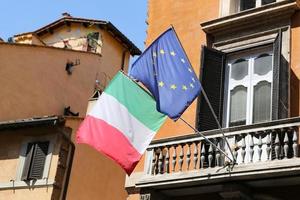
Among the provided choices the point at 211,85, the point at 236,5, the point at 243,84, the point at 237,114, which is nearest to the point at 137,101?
the point at 211,85

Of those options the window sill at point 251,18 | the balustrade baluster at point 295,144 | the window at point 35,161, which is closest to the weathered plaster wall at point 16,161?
the window at point 35,161

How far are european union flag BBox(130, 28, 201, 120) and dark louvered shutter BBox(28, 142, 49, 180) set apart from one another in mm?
7398

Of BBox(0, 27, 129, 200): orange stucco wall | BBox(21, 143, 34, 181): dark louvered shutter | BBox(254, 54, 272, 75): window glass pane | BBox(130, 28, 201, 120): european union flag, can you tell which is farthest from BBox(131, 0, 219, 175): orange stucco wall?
BBox(21, 143, 34, 181): dark louvered shutter

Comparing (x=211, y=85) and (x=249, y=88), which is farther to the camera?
(x=211, y=85)

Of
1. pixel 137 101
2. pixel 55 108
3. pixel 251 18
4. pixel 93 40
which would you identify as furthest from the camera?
pixel 93 40

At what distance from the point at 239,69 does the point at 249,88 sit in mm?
596

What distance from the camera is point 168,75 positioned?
38.4 feet

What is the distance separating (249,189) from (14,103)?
12.0 m

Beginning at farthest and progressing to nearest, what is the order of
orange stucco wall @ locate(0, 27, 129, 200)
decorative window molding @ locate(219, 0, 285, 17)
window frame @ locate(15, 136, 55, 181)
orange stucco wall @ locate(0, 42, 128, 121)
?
orange stucco wall @ locate(0, 42, 128, 121) < orange stucco wall @ locate(0, 27, 129, 200) < window frame @ locate(15, 136, 55, 181) < decorative window molding @ locate(219, 0, 285, 17)

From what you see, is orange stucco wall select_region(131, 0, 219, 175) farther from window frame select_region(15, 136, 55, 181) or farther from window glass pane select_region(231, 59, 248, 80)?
window frame select_region(15, 136, 55, 181)

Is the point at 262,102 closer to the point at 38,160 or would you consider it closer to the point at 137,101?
the point at 137,101

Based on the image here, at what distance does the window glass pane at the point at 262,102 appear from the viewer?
12688mm

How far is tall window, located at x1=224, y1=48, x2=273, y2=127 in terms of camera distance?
42.2 feet

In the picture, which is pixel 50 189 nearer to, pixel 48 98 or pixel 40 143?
pixel 40 143
